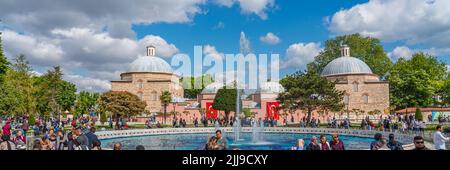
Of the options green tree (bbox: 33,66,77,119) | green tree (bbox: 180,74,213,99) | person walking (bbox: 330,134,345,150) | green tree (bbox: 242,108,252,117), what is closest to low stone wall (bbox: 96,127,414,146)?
green tree (bbox: 242,108,252,117)

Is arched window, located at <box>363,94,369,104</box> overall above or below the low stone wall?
above

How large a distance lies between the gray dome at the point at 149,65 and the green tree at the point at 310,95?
74.8 ft

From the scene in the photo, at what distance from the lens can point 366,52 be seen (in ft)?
167

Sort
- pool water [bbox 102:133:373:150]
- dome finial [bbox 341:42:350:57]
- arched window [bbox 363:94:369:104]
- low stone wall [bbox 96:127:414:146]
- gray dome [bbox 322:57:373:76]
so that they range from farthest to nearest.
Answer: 1. dome finial [bbox 341:42:350:57]
2. gray dome [bbox 322:57:373:76]
3. arched window [bbox 363:94:369:104]
4. low stone wall [bbox 96:127:414:146]
5. pool water [bbox 102:133:373:150]

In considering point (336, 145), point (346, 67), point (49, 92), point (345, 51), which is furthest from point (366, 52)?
point (336, 145)

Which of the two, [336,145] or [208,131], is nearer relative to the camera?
[336,145]

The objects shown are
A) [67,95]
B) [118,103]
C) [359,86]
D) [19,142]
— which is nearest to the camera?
[19,142]

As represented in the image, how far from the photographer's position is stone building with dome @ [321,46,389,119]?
42.9m

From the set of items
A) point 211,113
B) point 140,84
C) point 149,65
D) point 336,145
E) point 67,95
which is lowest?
point 211,113

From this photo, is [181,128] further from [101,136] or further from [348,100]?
[348,100]

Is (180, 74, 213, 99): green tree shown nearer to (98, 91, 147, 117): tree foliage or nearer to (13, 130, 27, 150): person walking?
(98, 91, 147, 117): tree foliage

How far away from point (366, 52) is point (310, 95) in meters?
25.2

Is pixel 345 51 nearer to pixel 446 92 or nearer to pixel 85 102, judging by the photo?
pixel 446 92

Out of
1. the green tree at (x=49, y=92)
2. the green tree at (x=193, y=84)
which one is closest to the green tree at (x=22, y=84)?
the green tree at (x=49, y=92)
